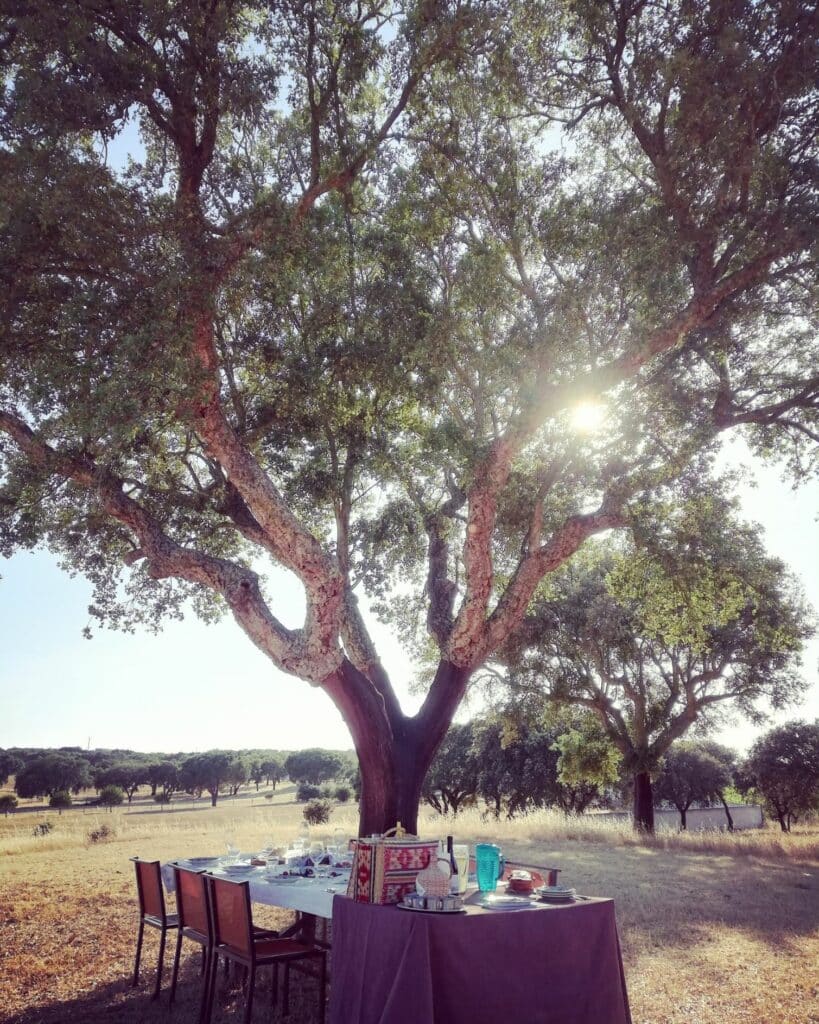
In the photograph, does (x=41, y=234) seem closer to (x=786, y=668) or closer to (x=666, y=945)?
(x=666, y=945)

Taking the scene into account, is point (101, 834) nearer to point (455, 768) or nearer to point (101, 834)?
point (101, 834)

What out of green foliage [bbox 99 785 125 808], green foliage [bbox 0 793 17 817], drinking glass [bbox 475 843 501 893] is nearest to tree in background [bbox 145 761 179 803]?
green foliage [bbox 99 785 125 808]

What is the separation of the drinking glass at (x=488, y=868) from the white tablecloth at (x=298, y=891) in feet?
3.46

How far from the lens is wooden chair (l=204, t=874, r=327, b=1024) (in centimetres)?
502

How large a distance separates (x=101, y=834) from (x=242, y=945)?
15.2 m

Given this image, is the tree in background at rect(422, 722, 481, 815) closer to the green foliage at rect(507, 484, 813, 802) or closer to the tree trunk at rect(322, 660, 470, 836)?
the green foliage at rect(507, 484, 813, 802)

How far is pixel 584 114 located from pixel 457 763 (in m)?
30.4

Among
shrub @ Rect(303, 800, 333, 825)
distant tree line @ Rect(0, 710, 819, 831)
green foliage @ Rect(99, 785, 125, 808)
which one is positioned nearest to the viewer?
distant tree line @ Rect(0, 710, 819, 831)

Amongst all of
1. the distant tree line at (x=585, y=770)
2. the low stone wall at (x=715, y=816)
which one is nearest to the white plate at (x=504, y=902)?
the distant tree line at (x=585, y=770)

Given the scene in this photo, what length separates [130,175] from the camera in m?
8.39

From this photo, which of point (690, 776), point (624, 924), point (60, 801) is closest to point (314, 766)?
point (60, 801)

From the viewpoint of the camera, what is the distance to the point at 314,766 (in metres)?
67.4

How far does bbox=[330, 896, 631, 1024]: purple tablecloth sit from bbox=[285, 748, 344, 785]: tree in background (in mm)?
65564

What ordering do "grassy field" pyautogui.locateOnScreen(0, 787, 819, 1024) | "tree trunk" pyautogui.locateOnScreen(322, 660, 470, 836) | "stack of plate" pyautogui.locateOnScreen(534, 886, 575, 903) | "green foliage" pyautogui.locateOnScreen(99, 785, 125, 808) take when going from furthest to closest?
"green foliage" pyautogui.locateOnScreen(99, 785, 125, 808)
"tree trunk" pyautogui.locateOnScreen(322, 660, 470, 836)
"grassy field" pyautogui.locateOnScreen(0, 787, 819, 1024)
"stack of plate" pyautogui.locateOnScreen(534, 886, 575, 903)
